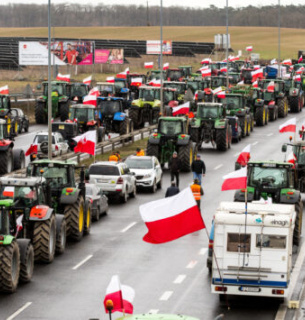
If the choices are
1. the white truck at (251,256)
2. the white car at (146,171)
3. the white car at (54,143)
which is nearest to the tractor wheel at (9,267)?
the white truck at (251,256)

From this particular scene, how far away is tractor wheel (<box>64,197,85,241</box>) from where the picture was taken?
99.5 ft

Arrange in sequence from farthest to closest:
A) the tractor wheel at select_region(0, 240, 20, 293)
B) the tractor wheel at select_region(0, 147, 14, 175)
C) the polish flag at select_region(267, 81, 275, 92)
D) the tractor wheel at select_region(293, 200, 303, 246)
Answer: the polish flag at select_region(267, 81, 275, 92)
the tractor wheel at select_region(0, 147, 14, 175)
the tractor wheel at select_region(293, 200, 303, 246)
the tractor wheel at select_region(0, 240, 20, 293)

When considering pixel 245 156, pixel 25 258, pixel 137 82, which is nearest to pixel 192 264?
pixel 25 258

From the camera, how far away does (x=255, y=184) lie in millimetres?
31484

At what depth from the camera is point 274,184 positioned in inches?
1242

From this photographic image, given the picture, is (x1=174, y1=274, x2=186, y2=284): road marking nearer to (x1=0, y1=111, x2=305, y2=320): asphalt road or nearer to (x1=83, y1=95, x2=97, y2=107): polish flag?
(x1=0, y1=111, x2=305, y2=320): asphalt road

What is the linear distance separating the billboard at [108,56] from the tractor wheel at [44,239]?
248ft

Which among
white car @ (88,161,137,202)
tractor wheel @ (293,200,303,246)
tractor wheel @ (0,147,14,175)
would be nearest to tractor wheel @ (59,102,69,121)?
tractor wheel @ (0,147,14,175)

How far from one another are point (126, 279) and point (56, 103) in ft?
126

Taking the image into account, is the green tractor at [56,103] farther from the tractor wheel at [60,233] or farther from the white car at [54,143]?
the tractor wheel at [60,233]

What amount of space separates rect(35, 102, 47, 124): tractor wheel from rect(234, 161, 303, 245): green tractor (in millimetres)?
33853

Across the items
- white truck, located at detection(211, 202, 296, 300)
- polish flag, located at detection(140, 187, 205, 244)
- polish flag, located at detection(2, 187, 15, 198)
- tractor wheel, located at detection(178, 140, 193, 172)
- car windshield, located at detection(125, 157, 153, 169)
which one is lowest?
tractor wheel, located at detection(178, 140, 193, 172)

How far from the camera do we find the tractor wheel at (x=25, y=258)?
2514 centimetres

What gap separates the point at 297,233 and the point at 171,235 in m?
12.1
